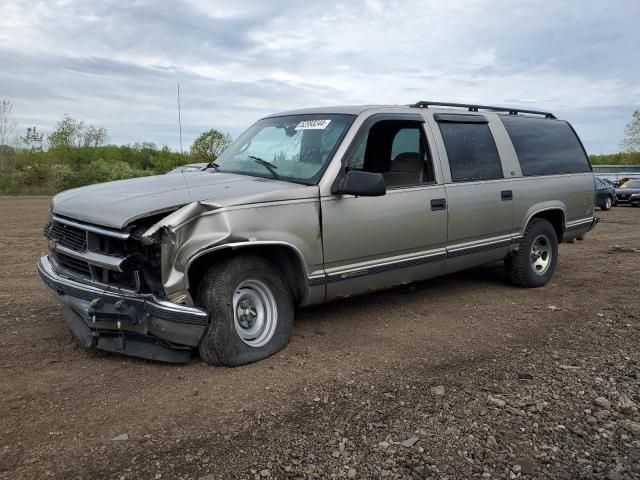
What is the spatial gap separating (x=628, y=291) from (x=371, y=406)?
4446mm

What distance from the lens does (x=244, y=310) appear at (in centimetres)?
412

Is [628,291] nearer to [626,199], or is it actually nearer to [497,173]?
[497,173]

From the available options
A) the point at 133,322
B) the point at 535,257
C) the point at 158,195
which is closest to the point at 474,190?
the point at 535,257

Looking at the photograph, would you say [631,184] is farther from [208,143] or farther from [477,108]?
[477,108]

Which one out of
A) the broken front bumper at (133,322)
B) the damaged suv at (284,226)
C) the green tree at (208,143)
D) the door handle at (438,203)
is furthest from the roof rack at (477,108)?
the green tree at (208,143)

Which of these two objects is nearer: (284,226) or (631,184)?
(284,226)

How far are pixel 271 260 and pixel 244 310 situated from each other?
0.47 metres

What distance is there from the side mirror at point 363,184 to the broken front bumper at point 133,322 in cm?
148

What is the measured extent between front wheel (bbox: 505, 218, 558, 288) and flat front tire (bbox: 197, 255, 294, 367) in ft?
10.8

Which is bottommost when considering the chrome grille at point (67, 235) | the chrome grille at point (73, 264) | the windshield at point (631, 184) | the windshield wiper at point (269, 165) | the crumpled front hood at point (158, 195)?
the windshield at point (631, 184)

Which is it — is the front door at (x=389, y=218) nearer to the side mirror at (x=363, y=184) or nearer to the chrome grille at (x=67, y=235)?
the side mirror at (x=363, y=184)

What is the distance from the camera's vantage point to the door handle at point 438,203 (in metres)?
5.21

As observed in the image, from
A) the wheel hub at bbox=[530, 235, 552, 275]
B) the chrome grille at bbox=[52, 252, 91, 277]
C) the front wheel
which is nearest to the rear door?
the front wheel

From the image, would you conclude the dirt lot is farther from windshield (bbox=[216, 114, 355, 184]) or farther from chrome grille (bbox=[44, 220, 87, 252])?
windshield (bbox=[216, 114, 355, 184])
